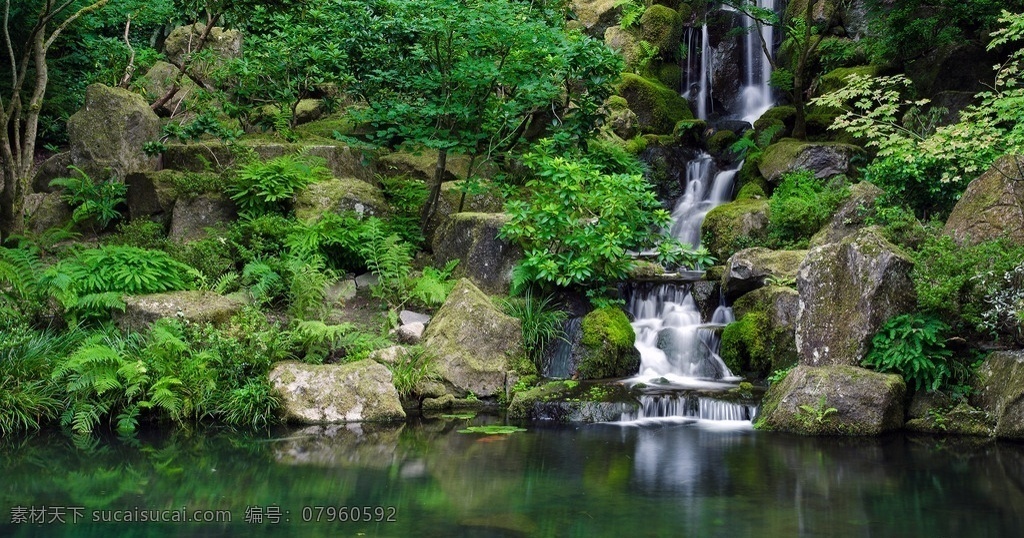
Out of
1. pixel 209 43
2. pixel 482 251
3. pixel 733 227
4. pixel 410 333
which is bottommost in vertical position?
pixel 410 333

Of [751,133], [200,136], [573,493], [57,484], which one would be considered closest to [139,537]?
[57,484]

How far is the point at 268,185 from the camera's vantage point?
13070mm

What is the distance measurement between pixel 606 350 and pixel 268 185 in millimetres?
6129

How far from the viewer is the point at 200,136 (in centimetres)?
1456

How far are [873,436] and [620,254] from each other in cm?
432

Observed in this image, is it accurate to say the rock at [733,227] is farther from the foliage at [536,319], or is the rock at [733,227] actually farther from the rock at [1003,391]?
the rock at [1003,391]

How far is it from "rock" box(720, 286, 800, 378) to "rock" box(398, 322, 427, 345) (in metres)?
4.21

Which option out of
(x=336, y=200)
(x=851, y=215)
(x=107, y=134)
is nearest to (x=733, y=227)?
(x=851, y=215)

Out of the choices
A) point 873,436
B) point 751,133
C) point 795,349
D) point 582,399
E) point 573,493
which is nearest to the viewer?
point 573,493

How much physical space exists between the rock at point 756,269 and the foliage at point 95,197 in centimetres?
1013

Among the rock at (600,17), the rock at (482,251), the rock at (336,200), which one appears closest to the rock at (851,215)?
the rock at (482,251)

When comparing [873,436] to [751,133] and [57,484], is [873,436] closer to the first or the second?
[57,484]

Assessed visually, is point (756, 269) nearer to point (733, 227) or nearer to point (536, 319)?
point (733, 227)

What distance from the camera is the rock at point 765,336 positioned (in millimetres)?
10781
